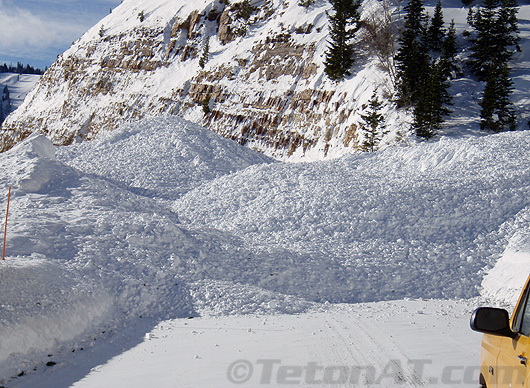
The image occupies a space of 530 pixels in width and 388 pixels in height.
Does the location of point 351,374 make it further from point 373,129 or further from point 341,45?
point 341,45

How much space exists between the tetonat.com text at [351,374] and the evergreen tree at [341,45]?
3713cm

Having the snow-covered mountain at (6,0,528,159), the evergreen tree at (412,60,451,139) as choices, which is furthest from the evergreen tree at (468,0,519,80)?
the evergreen tree at (412,60,451,139)

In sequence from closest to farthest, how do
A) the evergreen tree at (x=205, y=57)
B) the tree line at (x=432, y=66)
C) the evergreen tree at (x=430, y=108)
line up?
the evergreen tree at (x=430, y=108) < the tree line at (x=432, y=66) < the evergreen tree at (x=205, y=57)

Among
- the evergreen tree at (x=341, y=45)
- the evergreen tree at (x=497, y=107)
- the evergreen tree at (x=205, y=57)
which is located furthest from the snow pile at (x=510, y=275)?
the evergreen tree at (x=205, y=57)

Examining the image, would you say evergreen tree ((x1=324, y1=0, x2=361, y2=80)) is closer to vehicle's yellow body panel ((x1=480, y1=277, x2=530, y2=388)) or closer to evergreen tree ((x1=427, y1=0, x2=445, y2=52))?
evergreen tree ((x1=427, y1=0, x2=445, y2=52))

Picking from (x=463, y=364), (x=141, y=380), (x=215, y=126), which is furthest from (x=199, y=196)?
(x=215, y=126)

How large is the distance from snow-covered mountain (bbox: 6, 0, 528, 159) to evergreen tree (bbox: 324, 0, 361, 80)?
3.86ft

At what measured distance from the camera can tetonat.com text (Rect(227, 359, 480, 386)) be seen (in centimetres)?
574

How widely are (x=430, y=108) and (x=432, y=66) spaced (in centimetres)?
564

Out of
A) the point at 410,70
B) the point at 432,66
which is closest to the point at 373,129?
the point at 410,70

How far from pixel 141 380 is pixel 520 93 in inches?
1406

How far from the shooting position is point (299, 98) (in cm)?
4425

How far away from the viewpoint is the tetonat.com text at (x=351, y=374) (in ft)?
18.8

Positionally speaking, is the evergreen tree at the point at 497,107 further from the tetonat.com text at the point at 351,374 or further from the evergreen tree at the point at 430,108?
the tetonat.com text at the point at 351,374
